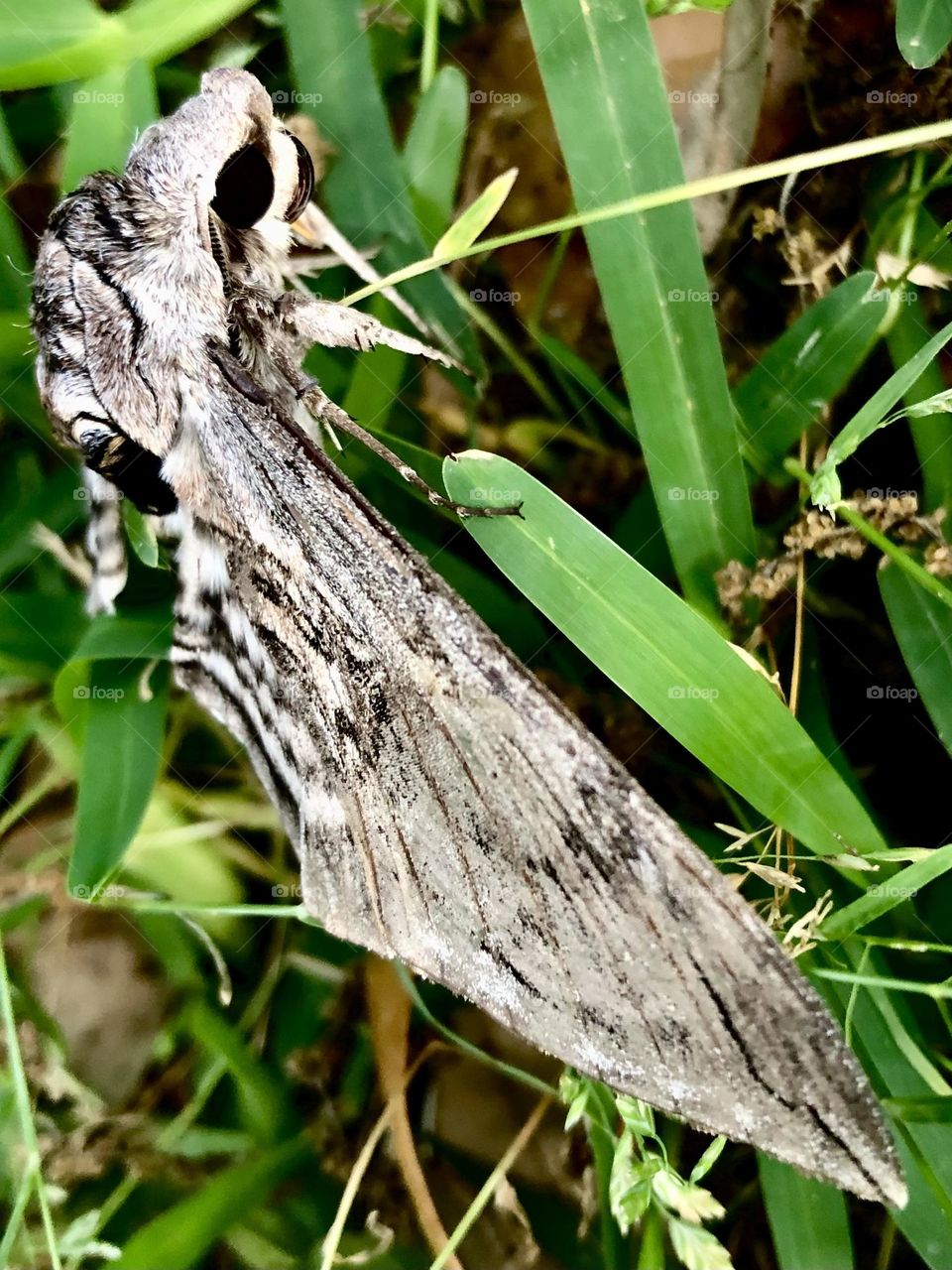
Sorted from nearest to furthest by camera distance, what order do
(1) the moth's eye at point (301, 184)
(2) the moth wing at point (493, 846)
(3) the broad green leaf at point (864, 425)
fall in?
1. (2) the moth wing at point (493, 846)
2. (3) the broad green leaf at point (864, 425)
3. (1) the moth's eye at point (301, 184)

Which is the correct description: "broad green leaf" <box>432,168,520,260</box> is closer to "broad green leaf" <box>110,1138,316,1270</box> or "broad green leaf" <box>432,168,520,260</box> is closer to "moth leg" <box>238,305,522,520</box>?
"moth leg" <box>238,305,522,520</box>

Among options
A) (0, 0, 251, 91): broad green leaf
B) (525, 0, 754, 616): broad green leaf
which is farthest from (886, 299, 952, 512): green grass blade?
(0, 0, 251, 91): broad green leaf

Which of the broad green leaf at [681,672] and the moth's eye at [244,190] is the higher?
the moth's eye at [244,190]

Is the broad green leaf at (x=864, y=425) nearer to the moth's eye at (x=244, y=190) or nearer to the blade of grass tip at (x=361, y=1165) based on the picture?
the moth's eye at (x=244, y=190)

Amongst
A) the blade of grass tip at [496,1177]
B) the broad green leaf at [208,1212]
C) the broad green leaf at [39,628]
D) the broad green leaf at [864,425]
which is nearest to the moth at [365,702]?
the broad green leaf at [39,628]

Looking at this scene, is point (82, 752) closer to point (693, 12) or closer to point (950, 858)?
point (950, 858)

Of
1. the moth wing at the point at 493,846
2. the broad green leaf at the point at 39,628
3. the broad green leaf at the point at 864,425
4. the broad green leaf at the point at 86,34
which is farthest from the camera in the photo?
the broad green leaf at the point at 39,628

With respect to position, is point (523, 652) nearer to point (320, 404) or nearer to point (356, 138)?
point (320, 404)
